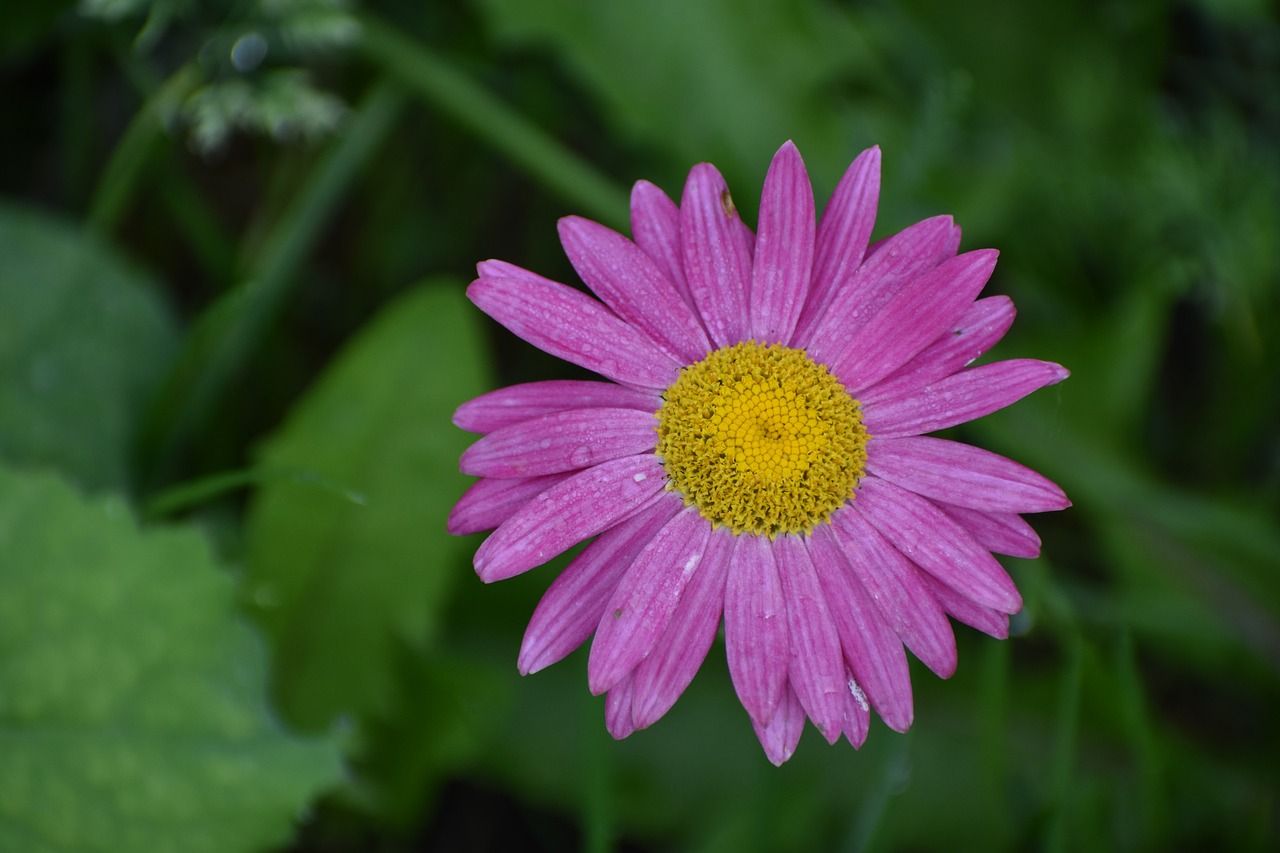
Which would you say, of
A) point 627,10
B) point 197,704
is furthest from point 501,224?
point 197,704

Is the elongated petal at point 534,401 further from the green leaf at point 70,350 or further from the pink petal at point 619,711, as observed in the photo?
the green leaf at point 70,350

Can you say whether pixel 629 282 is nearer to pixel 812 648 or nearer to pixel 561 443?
pixel 561 443

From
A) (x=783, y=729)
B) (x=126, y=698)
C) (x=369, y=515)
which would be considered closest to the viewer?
(x=783, y=729)

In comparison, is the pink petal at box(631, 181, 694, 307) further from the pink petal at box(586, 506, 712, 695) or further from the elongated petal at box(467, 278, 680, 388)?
the pink petal at box(586, 506, 712, 695)

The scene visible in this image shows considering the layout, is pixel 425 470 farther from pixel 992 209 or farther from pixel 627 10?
pixel 992 209

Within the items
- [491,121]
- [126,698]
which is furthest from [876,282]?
[126,698]

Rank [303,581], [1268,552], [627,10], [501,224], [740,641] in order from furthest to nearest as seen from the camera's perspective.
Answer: [501,224], [627,10], [1268,552], [303,581], [740,641]
